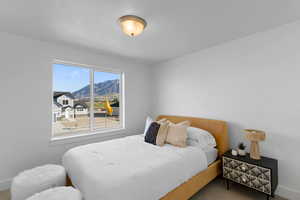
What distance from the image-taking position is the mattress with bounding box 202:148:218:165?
90.0 inches

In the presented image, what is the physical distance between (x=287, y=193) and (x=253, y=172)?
609 mm

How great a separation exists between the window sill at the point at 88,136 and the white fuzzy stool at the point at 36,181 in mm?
762

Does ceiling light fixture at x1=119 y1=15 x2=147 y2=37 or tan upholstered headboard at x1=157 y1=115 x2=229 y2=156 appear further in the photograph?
tan upholstered headboard at x1=157 y1=115 x2=229 y2=156

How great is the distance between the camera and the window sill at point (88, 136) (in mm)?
2594

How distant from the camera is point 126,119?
3.58 metres

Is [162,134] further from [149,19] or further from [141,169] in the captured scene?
[149,19]

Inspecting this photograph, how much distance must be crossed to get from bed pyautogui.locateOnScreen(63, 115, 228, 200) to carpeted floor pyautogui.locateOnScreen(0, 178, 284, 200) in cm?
20

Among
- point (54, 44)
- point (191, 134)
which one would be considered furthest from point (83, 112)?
point (191, 134)

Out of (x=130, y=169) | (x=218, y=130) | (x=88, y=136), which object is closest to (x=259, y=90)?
(x=218, y=130)

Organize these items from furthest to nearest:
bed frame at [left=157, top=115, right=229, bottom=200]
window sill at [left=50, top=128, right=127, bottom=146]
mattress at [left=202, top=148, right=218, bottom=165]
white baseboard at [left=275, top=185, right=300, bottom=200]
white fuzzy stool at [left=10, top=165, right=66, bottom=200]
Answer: window sill at [left=50, top=128, right=127, bottom=146] < mattress at [left=202, top=148, right=218, bottom=165] < white baseboard at [left=275, top=185, right=300, bottom=200] < bed frame at [left=157, top=115, right=229, bottom=200] < white fuzzy stool at [left=10, top=165, right=66, bottom=200]

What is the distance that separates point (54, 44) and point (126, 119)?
218cm

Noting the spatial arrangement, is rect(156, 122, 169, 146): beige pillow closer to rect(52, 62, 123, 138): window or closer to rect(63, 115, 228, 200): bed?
rect(63, 115, 228, 200): bed

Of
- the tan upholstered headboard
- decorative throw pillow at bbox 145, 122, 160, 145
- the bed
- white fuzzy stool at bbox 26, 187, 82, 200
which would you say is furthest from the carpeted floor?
white fuzzy stool at bbox 26, 187, 82, 200

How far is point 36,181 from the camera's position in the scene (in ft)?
5.33
